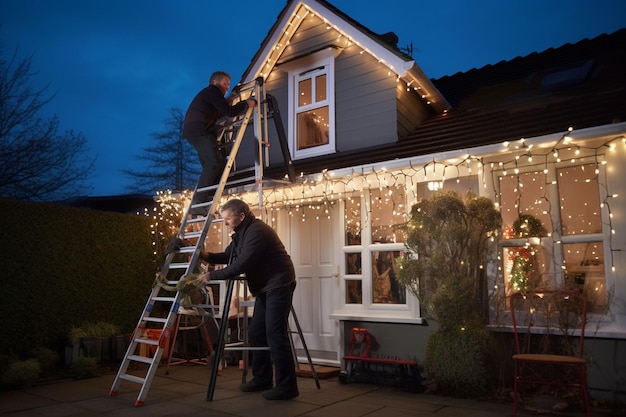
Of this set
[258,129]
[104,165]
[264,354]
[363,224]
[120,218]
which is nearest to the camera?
[264,354]

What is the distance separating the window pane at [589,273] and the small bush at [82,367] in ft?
17.4

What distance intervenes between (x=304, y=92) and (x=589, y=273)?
4641 mm

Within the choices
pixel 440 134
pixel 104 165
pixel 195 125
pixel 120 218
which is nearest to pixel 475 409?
pixel 440 134

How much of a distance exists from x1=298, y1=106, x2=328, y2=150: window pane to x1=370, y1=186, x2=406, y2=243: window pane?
1702 millimetres

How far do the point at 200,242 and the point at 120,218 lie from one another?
2.98m

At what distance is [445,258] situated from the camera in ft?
16.8

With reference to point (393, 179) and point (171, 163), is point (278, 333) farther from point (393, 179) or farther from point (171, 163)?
point (171, 163)

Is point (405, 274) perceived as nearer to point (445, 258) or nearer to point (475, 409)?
point (445, 258)

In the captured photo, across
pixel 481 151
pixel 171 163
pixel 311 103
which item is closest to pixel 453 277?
pixel 481 151

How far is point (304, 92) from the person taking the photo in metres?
7.85

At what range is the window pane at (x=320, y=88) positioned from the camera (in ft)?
25.1

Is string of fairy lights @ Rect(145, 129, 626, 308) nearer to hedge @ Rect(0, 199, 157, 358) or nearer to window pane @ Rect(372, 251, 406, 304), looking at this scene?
window pane @ Rect(372, 251, 406, 304)

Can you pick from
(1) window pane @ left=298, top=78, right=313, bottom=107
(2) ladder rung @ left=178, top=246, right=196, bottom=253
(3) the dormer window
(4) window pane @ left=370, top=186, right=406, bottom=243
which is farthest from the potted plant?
(1) window pane @ left=298, top=78, right=313, bottom=107

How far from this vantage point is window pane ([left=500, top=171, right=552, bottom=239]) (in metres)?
5.67
